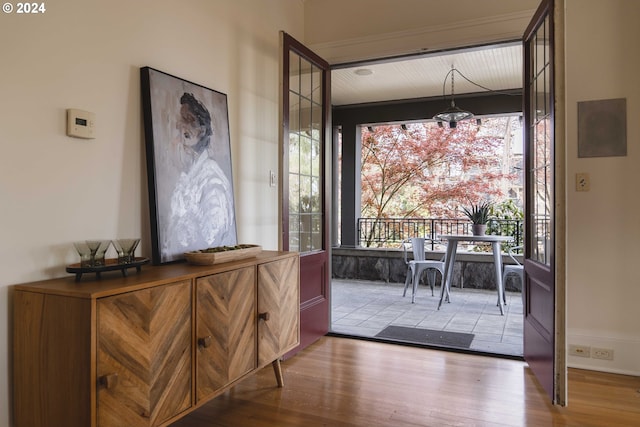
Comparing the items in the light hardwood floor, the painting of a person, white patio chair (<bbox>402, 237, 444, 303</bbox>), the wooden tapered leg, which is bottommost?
the light hardwood floor

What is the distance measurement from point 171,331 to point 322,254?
200cm

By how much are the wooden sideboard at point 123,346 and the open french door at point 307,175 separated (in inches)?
44.4

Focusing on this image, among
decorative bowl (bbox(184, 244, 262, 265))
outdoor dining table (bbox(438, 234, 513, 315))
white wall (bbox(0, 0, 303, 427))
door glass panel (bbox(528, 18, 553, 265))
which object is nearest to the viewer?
white wall (bbox(0, 0, 303, 427))

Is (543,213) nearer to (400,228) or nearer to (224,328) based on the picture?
(224,328)

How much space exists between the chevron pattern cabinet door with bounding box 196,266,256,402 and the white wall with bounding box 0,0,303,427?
1.64 feet

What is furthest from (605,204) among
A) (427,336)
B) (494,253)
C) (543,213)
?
(494,253)

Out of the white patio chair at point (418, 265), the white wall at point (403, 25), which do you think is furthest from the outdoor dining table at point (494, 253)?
the white wall at point (403, 25)

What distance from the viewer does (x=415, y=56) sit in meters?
3.49

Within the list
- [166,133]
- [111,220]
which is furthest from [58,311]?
[166,133]

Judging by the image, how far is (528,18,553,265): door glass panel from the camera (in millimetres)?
2553

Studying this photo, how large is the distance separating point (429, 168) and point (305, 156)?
5.59m

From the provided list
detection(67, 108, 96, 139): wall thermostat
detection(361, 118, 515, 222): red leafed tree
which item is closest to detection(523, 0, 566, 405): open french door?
detection(67, 108, 96, 139): wall thermostat

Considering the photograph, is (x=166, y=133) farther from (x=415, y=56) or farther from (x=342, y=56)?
(x=415, y=56)

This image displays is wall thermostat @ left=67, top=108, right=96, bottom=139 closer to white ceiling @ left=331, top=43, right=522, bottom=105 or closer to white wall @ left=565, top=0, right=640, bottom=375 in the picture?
white wall @ left=565, top=0, right=640, bottom=375
